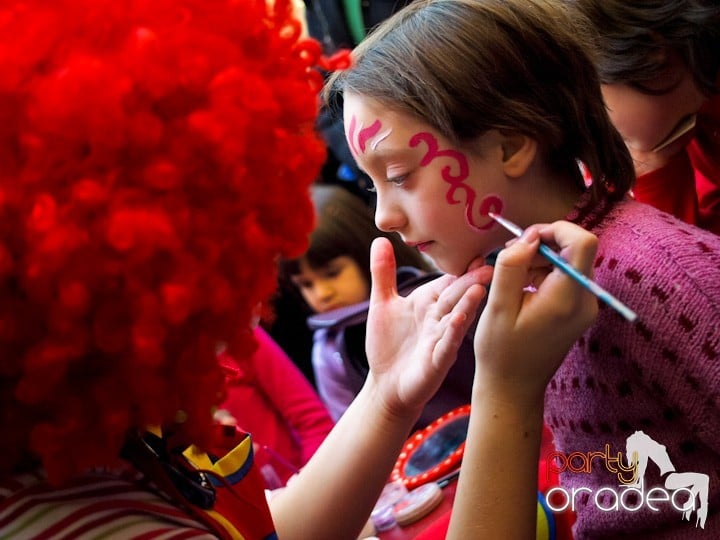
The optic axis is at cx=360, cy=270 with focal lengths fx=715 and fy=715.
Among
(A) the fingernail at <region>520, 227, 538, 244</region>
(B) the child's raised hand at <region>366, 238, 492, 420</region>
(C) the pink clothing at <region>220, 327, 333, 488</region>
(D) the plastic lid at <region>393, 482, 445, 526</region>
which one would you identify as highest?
(A) the fingernail at <region>520, 227, 538, 244</region>

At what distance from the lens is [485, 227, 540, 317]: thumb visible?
0.60m

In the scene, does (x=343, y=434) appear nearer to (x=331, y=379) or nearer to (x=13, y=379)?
(x=13, y=379)

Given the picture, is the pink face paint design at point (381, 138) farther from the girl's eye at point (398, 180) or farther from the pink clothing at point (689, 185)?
the pink clothing at point (689, 185)

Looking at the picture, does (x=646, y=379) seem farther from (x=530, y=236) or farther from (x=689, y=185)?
(x=689, y=185)

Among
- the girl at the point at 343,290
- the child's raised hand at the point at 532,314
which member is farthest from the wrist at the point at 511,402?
the girl at the point at 343,290

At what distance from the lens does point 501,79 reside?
0.75 meters

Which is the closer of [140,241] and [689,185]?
[140,241]

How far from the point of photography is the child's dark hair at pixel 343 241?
166 centimetres

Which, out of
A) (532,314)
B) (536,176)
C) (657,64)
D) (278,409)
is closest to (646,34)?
(657,64)

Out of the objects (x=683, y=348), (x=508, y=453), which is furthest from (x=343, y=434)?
(x=683, y=348)

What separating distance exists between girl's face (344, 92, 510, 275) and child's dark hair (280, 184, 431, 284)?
0.81m

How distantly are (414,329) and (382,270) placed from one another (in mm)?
81

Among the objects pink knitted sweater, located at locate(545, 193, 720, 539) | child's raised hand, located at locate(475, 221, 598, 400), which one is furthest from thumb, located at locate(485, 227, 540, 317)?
pink knitted sweater, located at locate(545, 193, 720, 539)

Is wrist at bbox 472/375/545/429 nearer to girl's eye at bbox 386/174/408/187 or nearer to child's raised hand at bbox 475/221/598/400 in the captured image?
child's raised hand at bbox 475/221/598/400
